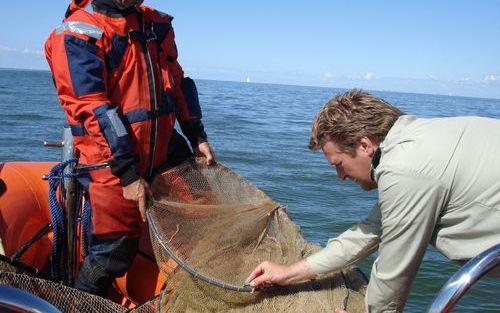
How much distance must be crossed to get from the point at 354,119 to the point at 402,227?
1.83 feet

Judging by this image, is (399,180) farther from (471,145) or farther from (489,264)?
(489,264)

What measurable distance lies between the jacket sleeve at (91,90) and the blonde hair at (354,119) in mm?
1360

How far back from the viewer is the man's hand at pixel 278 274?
3.14 metres

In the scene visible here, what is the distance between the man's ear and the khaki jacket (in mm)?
93

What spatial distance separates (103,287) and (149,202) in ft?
A: 2.57

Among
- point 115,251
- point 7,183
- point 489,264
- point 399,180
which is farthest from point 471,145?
point 7,183

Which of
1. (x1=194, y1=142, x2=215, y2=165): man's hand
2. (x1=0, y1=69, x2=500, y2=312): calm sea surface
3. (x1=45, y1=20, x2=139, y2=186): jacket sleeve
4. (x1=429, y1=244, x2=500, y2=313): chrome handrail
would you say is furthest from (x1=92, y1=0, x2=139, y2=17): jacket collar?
(x1=429, y1=244, x2=500, y2=313): chrome handrail

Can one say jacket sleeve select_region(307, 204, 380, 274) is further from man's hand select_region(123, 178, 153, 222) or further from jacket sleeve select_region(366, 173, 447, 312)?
man's hand select_region(123, 178, 153, 222)

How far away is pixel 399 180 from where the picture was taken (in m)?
2.37

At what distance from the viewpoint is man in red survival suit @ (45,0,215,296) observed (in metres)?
3.44

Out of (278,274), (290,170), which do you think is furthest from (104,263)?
(290,170)

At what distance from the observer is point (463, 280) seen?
73.7 inches

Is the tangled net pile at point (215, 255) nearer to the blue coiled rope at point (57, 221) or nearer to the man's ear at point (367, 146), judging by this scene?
the blue coiled rope at point (57, 221)

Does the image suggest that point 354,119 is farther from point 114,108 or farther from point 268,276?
point 114,108
